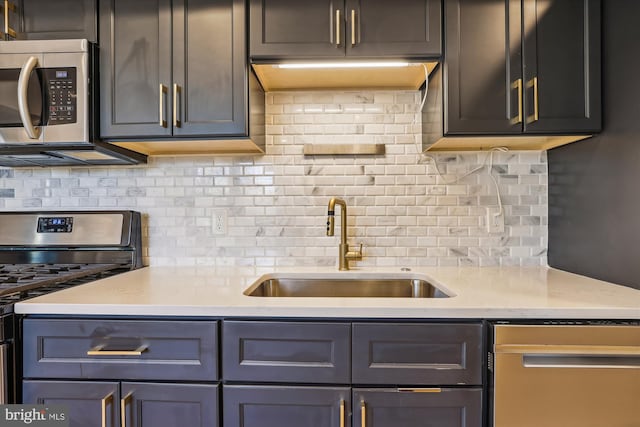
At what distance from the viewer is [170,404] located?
1096 millimetres

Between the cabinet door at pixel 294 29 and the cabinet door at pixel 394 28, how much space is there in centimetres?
10

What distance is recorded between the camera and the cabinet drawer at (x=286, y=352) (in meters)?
1.08

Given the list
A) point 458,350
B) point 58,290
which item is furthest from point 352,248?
point 58,290

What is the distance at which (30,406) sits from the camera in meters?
1.09

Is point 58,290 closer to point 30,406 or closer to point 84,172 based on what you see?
point 30,406

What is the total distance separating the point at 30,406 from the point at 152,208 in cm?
95

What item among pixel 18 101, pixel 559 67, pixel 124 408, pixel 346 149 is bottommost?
pixel 124 408

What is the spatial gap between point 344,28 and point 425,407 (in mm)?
1361

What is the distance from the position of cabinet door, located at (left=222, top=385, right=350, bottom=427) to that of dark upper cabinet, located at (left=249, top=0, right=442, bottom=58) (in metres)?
1.20

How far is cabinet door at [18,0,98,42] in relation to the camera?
1.48 m

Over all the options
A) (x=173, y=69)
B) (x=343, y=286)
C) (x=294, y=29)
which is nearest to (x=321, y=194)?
(x=343, y=286)

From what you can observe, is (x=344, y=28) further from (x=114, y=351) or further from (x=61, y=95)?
(x=114, y=351)

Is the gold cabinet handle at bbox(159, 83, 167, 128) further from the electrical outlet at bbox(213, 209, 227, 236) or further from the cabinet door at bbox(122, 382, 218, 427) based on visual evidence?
the cabinet door at bbox(122, 382, 218, 427)

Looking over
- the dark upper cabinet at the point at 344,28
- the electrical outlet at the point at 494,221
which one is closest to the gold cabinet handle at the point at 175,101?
the dark upper cabinet at the point at 344,28
